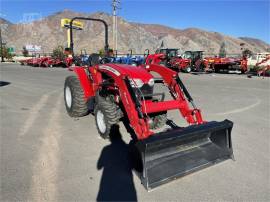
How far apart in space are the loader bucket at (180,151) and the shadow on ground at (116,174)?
Answer: 7.9 inches

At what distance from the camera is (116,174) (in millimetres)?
3395

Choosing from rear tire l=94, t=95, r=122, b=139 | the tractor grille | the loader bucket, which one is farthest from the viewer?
the tractor grille

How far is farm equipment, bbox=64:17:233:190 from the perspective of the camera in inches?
127

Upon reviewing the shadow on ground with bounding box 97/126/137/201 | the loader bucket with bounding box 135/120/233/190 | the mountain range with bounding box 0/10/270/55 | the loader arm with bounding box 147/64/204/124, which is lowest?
the shadow on ground with bounding box 97/126/137/201

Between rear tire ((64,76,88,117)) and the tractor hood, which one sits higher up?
the tractor hood

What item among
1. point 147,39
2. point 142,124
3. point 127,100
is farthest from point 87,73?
point 147,39

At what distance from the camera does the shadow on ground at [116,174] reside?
2965mm

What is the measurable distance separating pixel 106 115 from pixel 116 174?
119 centimetres

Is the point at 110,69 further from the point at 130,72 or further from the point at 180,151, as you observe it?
the point at 180,151

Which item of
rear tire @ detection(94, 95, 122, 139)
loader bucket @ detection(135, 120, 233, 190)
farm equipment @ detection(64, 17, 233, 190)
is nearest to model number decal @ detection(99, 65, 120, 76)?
farm equipment @ detection(64, 17, 233, 190)

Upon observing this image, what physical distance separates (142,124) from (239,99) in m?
5.98

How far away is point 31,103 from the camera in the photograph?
7539 mm

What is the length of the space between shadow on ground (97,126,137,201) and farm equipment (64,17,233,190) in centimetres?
17

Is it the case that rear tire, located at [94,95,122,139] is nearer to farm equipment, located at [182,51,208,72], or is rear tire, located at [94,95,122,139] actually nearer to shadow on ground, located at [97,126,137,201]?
shadow on ground, located at [97,126,137,201]
